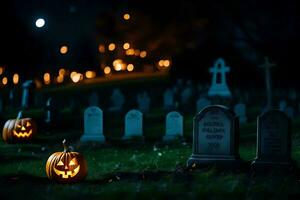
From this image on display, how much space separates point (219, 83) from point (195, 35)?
1674 cm

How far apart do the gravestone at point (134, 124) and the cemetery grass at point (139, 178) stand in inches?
66.7

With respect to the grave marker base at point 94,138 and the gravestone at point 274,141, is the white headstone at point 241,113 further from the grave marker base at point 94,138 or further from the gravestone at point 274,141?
the gravestone at point 274,141

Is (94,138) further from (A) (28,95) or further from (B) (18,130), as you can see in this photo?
(A) (28,95)

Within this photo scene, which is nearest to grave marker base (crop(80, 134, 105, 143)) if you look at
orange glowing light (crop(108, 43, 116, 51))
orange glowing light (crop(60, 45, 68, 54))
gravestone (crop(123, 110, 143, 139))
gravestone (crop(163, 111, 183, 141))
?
gravestone (crop(123, 110, 143, 139))

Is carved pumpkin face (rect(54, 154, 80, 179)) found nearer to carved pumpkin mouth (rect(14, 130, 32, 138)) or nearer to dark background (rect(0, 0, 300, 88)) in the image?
carved pumpkin mouth (rect(14, 130, 32, 138))

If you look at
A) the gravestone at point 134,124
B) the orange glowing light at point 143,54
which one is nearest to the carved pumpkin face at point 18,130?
the gravestone at point 134,124

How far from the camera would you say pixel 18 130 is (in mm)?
16766

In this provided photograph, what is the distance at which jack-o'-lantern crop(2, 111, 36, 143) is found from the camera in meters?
16.7

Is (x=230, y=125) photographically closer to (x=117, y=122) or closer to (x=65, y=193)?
(x=65, y=193)

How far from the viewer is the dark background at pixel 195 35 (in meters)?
34.6

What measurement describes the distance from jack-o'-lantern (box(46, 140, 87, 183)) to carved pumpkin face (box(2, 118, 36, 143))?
15.9 ft

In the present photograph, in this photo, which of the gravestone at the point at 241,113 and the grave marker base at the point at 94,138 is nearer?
the grave marker base at the point at 94,138

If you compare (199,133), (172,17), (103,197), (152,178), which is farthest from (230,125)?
(172,17)

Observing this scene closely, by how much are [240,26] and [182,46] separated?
8.74m
